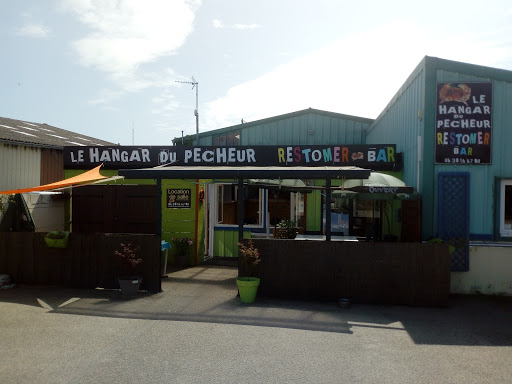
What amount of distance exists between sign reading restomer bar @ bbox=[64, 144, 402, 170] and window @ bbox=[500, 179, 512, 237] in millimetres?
2804

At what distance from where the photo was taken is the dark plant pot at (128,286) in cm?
973

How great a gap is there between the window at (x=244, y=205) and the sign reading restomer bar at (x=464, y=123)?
20.6 ft

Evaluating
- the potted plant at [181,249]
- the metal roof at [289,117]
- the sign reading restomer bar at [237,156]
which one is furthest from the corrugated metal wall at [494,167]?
the metal roof at [289,117]

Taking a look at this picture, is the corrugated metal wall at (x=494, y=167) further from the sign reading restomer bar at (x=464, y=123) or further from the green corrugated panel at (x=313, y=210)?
the green corrugated panel at (x=313, y=210)

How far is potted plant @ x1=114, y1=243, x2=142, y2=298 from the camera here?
9750mm

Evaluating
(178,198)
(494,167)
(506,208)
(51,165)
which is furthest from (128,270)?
(506,208)

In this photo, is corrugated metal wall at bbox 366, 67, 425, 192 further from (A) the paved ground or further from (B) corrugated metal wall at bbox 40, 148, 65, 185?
(B) corrugated metal wall at bbox 40, 148, 65, 185

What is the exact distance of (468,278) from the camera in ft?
33.9

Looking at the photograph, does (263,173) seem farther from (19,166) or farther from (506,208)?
(19,166)

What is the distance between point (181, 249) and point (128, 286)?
4.14m

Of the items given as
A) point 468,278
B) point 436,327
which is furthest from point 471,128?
point 436,327

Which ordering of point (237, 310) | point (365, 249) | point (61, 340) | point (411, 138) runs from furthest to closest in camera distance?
point (411, 138) → point (365, 249) → point (237, 310) → point (61, 340)

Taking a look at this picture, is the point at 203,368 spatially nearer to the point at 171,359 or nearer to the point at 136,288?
the point at 171,359

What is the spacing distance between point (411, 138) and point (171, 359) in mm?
8213
